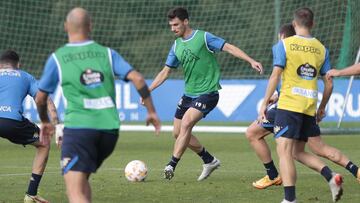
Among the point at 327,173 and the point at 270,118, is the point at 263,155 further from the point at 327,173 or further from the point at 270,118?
the point at 327,173

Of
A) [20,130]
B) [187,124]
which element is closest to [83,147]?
[20,130]

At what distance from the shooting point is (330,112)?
2658 cm

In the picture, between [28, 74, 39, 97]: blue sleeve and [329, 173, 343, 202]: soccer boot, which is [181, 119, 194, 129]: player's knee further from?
[329, 173, 343, 202]: soccer boot

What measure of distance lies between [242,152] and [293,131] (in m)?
8.35

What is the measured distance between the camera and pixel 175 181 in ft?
42.6

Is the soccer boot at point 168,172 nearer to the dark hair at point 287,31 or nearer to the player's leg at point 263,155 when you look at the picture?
the player's leg at point 263,155

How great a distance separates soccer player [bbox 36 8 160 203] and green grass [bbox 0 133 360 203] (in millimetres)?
2950

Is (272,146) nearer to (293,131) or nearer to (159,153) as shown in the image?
(159,153)

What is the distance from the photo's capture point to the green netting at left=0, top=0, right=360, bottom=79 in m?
29.9

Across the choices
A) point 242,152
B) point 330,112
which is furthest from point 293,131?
point 330,112

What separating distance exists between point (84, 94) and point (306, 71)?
2.96 meters

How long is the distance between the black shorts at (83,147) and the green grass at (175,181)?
2875 mm

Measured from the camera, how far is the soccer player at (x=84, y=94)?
8117 mm

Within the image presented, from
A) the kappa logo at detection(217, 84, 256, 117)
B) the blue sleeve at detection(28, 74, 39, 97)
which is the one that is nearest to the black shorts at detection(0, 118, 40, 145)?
the blue sleeve at detection(28, 74, 39, 97)
